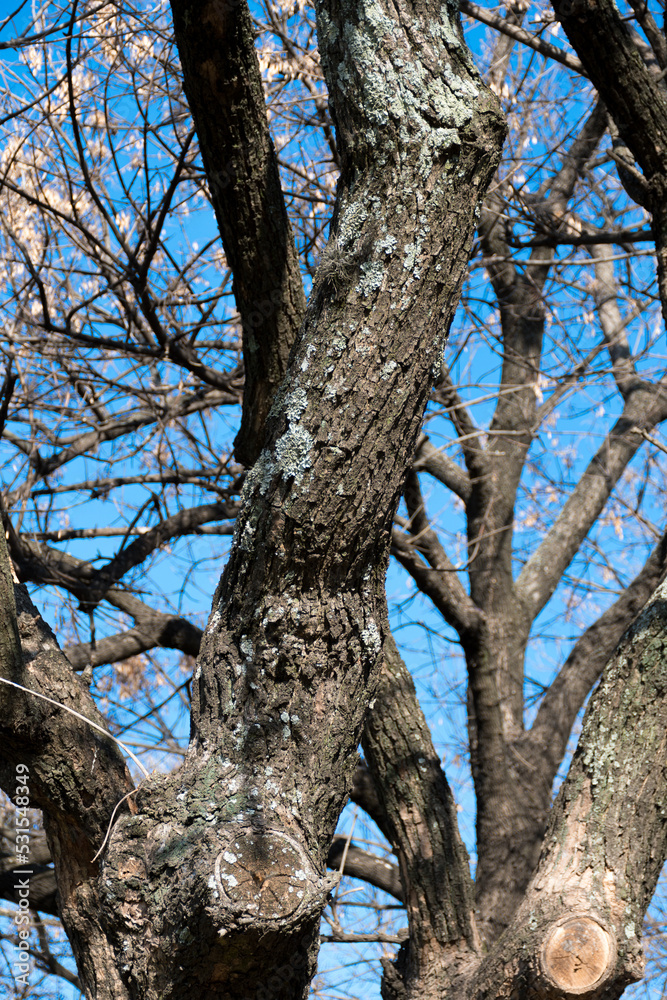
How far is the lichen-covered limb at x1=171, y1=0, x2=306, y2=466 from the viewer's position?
225 centimetres

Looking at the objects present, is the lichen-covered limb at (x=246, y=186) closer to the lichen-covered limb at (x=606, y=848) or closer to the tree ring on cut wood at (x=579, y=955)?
the lichen-covered limb at (x=606, y=848)

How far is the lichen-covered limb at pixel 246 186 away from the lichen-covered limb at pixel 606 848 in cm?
123

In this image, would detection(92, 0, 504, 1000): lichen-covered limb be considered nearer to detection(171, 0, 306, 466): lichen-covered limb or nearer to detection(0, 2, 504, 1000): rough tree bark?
detection(0, 2, 504, 1000): rough tree bark

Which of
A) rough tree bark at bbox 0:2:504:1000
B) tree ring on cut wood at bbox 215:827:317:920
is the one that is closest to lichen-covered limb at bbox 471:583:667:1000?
rough tree bark at bbox 0:2:504:1000

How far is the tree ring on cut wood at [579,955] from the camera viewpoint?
1.88 metres

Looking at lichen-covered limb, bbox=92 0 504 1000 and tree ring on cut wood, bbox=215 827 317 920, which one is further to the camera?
lichen-covered limb, bbox=92 0 504 1000

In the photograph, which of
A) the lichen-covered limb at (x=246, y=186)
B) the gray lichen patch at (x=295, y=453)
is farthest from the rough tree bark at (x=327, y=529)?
the lichen-covered limb at (x=246, y=186)

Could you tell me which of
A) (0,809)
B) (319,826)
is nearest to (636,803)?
(319,826)

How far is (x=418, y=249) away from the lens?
5.65ft

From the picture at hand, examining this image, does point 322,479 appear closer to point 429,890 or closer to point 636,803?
point 636,803

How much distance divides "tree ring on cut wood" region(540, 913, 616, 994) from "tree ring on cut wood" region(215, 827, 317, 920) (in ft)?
2.33

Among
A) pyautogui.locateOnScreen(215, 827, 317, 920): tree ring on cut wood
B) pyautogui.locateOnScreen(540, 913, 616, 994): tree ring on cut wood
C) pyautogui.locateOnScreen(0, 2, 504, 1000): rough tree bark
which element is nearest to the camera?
pyautogui.locateOnScreen(215, 827, 317, 920): tree ring on cut wood

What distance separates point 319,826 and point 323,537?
0.60 m

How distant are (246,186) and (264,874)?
1826 millimetres
